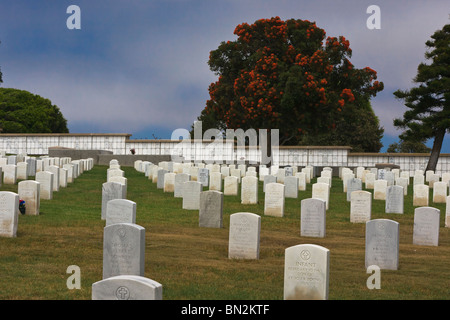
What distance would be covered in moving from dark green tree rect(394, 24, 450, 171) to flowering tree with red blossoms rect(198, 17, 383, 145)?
3451mm

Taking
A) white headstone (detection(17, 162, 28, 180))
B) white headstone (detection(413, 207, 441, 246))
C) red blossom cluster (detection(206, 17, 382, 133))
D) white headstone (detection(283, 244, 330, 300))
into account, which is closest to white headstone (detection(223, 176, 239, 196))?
white headstone (detection(17, 162, 28, 180))

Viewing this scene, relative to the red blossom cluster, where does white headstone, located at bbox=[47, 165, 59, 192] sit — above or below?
below

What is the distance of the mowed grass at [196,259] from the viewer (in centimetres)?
1007

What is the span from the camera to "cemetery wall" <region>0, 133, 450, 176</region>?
5119 cm

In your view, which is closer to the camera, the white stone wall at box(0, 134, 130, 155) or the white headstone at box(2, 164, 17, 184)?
the white headstone at box(2, 164, 17, 184)

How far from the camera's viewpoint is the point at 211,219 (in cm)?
1681

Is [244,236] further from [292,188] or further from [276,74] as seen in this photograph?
[276,74]

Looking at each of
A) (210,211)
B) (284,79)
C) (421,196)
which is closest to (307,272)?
(210,211)

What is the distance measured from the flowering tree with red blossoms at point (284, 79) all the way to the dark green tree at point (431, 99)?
345 cm

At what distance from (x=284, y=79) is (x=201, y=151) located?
11.5 m

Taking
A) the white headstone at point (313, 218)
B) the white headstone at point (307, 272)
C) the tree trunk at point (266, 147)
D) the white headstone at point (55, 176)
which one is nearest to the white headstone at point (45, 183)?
the white headstone at point (55, 176)

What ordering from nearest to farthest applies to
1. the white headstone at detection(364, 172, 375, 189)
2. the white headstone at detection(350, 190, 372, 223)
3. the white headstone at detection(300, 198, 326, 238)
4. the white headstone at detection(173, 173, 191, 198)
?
the white headstone at detection(300, 198, 326, 238) → the white headstone at detection(350, 190, 372, 223) → the white headstone at detection(173, 173, 191, 198) → the white headstone at detection(364, 172, 375, 189)

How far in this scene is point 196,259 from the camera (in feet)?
41.7

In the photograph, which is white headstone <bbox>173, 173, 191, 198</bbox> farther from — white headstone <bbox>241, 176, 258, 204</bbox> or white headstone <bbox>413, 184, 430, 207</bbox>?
white headstone <bbox>413, 184, 430, 207</bbox>
